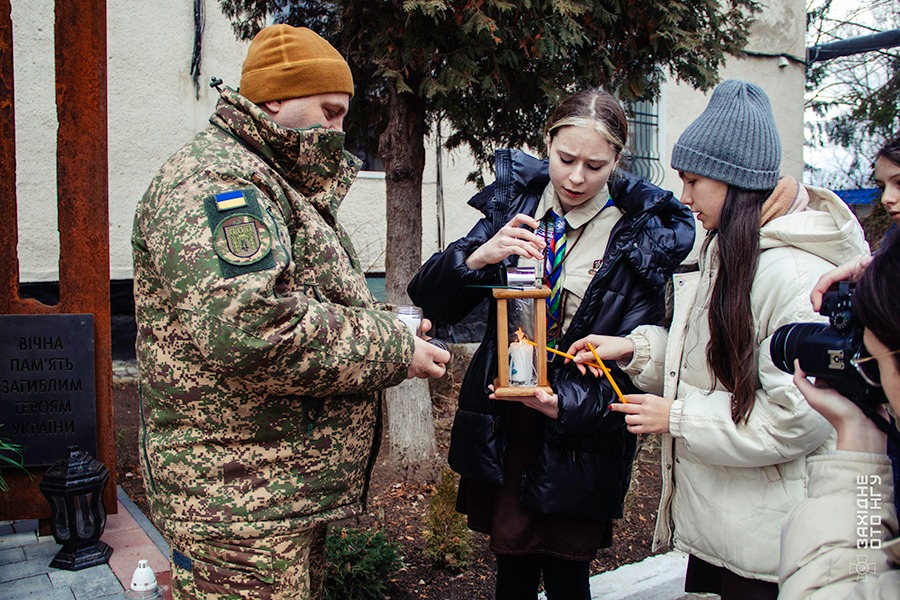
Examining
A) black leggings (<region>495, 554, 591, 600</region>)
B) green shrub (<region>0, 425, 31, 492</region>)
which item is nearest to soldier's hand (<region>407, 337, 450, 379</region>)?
black leggings (<region>495, 554, 591, 600</region>)

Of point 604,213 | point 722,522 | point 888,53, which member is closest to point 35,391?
point 604,213

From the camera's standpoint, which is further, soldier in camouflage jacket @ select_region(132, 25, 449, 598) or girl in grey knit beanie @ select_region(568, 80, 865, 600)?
girl in grey knit beanie @ select_region(568, 80, 865, 600)

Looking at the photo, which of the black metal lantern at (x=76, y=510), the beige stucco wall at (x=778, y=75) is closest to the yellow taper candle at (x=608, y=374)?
the black metal lantern at (x=76, y=510)

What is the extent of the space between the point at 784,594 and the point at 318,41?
173cm

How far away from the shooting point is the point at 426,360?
2008 mm

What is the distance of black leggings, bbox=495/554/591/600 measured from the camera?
246 centimetres

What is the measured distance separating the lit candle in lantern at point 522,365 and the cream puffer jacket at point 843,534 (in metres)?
1.00

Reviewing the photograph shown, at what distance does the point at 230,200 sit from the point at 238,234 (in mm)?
91

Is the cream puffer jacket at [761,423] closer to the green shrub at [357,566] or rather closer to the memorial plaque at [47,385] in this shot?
the green shrub at [357,566]

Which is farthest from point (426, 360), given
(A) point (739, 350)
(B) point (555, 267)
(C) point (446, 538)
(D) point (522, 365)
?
(C) point (446, 538)

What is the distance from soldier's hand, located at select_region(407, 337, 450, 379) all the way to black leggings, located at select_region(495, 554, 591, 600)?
0.85 m

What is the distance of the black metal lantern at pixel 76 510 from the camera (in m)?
3.36

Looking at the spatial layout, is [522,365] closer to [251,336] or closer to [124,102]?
[251,336]

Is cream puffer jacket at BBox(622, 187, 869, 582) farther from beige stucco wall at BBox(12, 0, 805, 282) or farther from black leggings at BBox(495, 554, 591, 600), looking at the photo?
beige stucco wall at BBox(12, 0, 805, 282)
